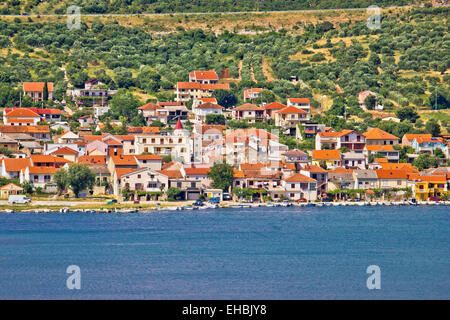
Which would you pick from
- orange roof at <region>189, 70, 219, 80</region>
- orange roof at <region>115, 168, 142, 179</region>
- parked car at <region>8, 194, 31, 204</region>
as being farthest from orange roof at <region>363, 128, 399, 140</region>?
parked car at <region>8, 194, 31, 204</region>

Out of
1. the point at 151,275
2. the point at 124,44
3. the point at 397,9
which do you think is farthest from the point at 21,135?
the point at 397,9

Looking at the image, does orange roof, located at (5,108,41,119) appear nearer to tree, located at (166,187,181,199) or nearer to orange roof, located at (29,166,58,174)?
orange roof, located at (29,166,58,174)

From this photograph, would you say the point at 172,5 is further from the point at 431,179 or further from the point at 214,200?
the point at 214,200

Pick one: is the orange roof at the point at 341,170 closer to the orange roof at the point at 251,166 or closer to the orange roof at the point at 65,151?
the orange roof at the point at 251,166

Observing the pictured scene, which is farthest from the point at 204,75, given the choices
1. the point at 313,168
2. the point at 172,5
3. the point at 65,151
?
the point at 172,5

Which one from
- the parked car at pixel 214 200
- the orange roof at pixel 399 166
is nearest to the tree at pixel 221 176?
the parked car at pixel 214 200

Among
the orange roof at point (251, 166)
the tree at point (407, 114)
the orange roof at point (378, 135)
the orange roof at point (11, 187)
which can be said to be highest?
the tree at point (407, 114)
